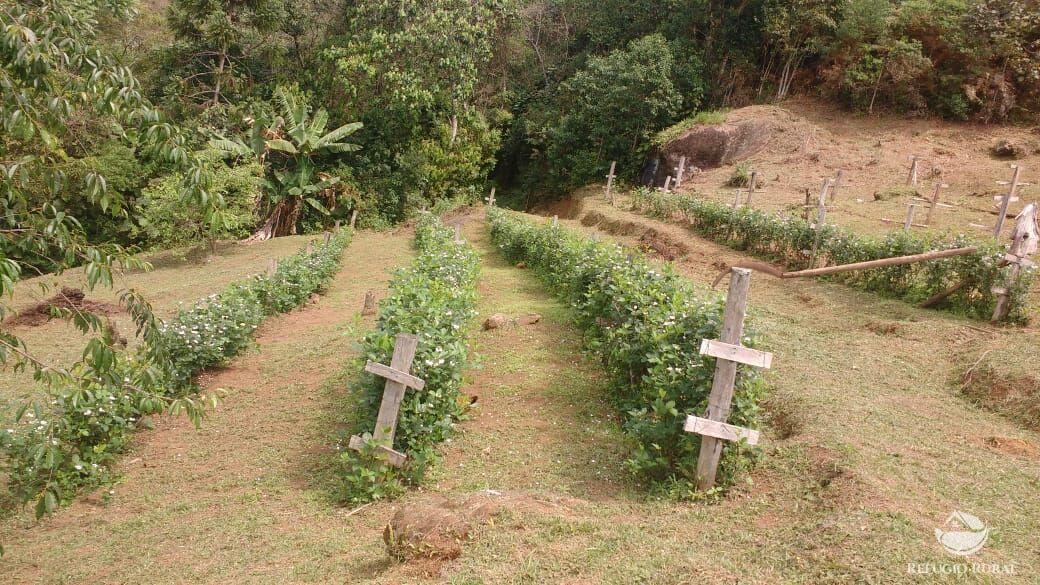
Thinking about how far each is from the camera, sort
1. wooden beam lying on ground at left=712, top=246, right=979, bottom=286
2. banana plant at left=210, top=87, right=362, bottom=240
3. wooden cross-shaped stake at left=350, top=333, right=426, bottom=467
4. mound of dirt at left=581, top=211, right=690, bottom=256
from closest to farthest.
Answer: wooden beam lying on ground at left=712, top=246, right=979, bottom=286
wooden cross-shaped stake at left=350, top=333, right=426, bottom=467
mound of dirt at left=581, top=211, right=690, bottom=256
banana plant at left=210, top=87, right=362, bottom=240

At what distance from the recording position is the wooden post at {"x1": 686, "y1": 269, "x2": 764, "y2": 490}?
525 cm

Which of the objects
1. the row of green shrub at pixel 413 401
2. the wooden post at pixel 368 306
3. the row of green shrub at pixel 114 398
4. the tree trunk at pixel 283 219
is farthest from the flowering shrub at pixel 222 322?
the tree trunk at pixel 283 219

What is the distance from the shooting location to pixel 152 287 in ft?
54.6

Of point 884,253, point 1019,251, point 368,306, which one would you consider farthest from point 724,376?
point 884,253

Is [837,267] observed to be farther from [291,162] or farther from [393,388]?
[291,162]

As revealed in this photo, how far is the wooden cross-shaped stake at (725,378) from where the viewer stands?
17.2ft

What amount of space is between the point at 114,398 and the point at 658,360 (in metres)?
5.40

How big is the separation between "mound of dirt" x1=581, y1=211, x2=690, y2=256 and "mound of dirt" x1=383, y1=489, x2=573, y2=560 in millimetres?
9934

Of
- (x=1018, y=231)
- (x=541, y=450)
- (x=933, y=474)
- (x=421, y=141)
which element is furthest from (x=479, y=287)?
(x=421, y=141)

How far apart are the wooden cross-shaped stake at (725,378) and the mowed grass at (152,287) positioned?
596cm

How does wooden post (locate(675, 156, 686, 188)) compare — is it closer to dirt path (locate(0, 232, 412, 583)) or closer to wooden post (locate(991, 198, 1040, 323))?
wooden post (locate(991, 198, 1040, 323))

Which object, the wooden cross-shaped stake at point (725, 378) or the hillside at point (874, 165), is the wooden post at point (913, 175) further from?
the wooden cross-shaped stake at point (725, 378)

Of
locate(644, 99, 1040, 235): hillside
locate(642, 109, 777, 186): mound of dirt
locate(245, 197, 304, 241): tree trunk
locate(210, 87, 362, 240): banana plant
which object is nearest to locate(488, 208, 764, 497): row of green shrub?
locate(644, 99, 1040, 235): hillside

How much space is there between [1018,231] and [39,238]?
38.5 ft
